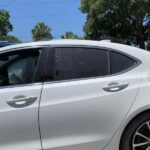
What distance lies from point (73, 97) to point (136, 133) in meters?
0.77

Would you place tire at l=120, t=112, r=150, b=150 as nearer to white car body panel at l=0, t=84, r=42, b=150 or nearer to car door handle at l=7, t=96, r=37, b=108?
white car body panel at l=0, t=84, r=42, b=150

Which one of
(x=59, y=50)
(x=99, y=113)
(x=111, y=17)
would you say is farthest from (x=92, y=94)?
(x=111, y=17)

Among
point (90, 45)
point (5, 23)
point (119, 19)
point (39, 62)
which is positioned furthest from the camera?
point (5, 23)

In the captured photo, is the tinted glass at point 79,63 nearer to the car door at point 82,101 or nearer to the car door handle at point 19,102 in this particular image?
the car door at point 82,101

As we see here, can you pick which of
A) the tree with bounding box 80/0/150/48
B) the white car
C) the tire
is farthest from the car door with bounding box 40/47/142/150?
the tree with bounding box 80/0/150/48

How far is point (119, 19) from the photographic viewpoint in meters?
50.7

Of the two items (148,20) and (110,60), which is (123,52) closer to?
(110,60)

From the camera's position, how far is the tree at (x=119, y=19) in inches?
1929

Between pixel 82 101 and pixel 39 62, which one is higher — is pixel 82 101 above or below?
below

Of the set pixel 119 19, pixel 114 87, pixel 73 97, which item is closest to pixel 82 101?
pixel 73 97

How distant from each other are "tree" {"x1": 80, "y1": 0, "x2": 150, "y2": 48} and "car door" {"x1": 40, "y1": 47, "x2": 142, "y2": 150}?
4315 cm

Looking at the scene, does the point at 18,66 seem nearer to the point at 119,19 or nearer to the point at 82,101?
the point at 82,101

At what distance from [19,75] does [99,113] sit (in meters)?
0.94

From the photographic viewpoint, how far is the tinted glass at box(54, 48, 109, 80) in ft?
18.8
